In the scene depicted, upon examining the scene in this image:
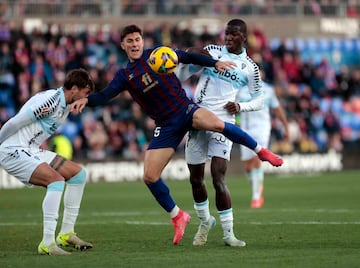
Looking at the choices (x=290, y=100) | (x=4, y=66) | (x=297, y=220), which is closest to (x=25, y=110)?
(x=297, y=220)

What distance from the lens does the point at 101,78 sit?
29.8 meters

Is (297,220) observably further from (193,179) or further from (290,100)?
(290,100)

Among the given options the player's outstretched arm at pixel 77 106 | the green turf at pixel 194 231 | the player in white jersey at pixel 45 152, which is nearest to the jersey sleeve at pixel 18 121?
the player in white jersey at pixel 45 152

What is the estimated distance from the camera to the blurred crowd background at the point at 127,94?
28.5m

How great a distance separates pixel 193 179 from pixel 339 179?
17.2m

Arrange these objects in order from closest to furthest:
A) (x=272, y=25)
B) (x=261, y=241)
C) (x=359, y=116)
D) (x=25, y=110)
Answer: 1. (x=25, y=110)
2. (x=261, y=241)
3. (x=359, y=116)
4. (x=272, y=25)

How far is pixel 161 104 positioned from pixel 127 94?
18.6 metres

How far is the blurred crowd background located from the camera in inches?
1120

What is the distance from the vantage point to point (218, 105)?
12344mm

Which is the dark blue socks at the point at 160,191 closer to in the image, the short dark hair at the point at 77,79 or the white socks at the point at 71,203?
the white socks at the point at 71,203

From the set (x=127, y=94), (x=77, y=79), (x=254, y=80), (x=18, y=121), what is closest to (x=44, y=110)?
(x=18, y=121)

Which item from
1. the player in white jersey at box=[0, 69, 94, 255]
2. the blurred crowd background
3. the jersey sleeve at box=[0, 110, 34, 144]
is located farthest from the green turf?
the blurred crowd background

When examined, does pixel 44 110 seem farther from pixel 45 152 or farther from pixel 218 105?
pixel 218 105

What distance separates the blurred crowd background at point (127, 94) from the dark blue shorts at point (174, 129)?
1186 centimetres
